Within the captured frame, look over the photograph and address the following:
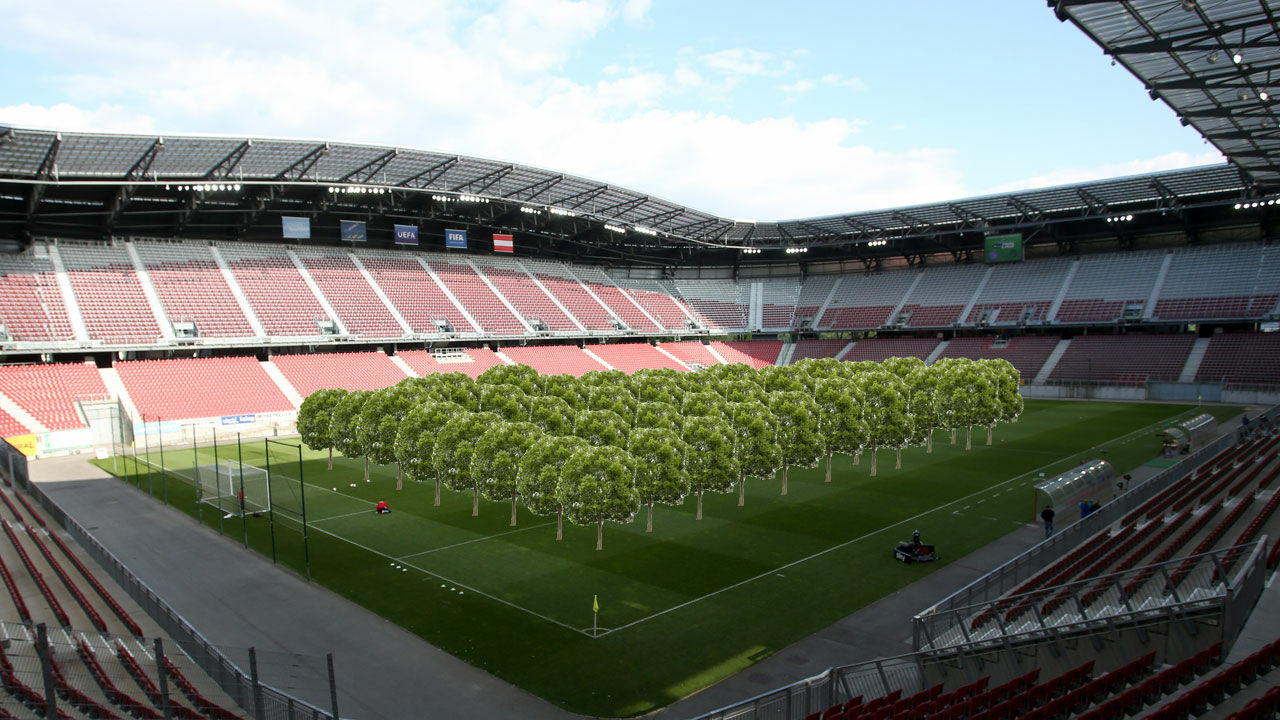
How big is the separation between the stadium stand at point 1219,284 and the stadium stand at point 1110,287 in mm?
1908

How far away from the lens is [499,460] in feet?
94.4

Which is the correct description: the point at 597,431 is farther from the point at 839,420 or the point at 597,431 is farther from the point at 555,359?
the point at 555,359

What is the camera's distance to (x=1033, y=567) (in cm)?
2069

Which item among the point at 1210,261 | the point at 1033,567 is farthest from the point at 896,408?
the point at 1210,261

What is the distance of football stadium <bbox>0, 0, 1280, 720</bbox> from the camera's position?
592 inches

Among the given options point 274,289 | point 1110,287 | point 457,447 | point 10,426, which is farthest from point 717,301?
point 10,426

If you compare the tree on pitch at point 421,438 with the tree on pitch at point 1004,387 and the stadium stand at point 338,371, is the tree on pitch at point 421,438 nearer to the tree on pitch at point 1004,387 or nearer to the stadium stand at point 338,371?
the stadium stand at point 338,371

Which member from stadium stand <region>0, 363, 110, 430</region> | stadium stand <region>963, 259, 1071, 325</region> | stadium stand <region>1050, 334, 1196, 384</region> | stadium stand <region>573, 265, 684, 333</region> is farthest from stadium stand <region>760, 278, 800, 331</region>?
stadium stand <region>0, 363, 110, 430</region>

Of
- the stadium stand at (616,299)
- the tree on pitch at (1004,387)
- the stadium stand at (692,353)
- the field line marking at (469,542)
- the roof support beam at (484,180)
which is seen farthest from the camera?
the stadium stand at (616,299)

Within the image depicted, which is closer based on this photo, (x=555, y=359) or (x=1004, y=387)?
(x=1004, y=387)

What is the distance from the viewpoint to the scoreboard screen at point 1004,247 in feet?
257

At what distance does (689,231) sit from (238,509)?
65.1m

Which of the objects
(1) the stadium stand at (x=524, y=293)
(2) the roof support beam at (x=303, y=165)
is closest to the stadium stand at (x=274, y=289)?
(2) the roof support beam at (x=303, y=165)

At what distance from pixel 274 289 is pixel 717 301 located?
56.4m
